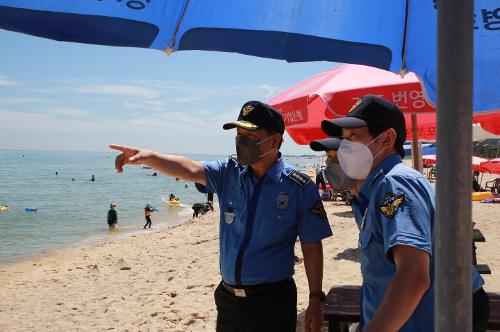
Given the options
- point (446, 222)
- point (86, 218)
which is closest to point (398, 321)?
point (446, 222)

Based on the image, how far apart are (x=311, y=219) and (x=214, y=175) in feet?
2.28

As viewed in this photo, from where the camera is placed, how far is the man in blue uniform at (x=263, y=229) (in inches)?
100

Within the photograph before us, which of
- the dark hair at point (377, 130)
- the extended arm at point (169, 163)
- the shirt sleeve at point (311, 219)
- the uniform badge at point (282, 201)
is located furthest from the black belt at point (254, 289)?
the dark hair at point (377, 130)

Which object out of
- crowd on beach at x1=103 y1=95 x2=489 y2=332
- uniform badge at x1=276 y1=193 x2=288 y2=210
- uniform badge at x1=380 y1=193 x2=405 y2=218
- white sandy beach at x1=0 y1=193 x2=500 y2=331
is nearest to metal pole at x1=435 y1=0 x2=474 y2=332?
uniform badge at x1=380 y1=193 x2=405 y2=218

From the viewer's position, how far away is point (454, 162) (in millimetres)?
762

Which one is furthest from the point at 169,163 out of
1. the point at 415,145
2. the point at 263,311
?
the point at 415,145

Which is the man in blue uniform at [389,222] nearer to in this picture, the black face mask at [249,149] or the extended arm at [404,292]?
the extended arm at [404,292]

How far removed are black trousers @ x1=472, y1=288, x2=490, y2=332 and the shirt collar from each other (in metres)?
0.65

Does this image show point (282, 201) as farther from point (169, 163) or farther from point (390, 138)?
point (390, 138)

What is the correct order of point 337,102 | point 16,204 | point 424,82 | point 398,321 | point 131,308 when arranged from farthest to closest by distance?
point 16,204 < point 131,308 < point 337,102 < point 424,82 < point 398,321

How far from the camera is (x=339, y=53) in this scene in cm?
277

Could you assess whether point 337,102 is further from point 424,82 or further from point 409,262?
point 409,262

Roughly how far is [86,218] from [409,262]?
2933 centimetres

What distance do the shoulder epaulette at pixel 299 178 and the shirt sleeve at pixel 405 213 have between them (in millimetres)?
1096
